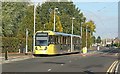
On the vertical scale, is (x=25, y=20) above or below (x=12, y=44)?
above

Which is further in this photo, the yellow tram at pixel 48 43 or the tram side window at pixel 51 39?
the tram side window at pixel 51 39

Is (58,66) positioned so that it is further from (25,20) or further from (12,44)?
(25,20)

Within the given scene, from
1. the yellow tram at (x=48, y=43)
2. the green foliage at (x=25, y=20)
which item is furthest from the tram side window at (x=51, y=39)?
the green foliage at (x=25, y=20)

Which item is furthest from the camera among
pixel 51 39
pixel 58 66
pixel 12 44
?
pixel 12 44

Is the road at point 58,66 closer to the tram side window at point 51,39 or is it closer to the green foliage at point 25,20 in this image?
the tram side window at point 51,39

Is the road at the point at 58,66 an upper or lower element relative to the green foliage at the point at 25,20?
lower

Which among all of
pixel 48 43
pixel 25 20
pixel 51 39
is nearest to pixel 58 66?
pixel 48 43

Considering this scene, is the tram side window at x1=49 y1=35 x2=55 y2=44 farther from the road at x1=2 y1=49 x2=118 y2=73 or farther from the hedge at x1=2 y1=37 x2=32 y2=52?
the road at x1=2 y1=49 x2=118 y2=73

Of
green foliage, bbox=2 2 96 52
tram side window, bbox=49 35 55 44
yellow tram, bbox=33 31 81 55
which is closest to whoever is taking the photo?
yellow tram, bbox=33 31 81 55

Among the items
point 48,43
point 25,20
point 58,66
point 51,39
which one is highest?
point 25,20

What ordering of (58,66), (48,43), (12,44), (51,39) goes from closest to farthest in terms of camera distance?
(58,66)
(48,43)
(51,39)
(12,44)

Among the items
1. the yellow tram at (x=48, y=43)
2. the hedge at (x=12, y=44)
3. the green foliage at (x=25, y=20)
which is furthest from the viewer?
the green foliage at (x=25, y=20)

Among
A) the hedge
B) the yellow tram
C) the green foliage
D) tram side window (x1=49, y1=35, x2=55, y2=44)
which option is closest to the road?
the yellow tram

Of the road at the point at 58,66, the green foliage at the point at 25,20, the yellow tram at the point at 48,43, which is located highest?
the green foliage at the point at 25,20
